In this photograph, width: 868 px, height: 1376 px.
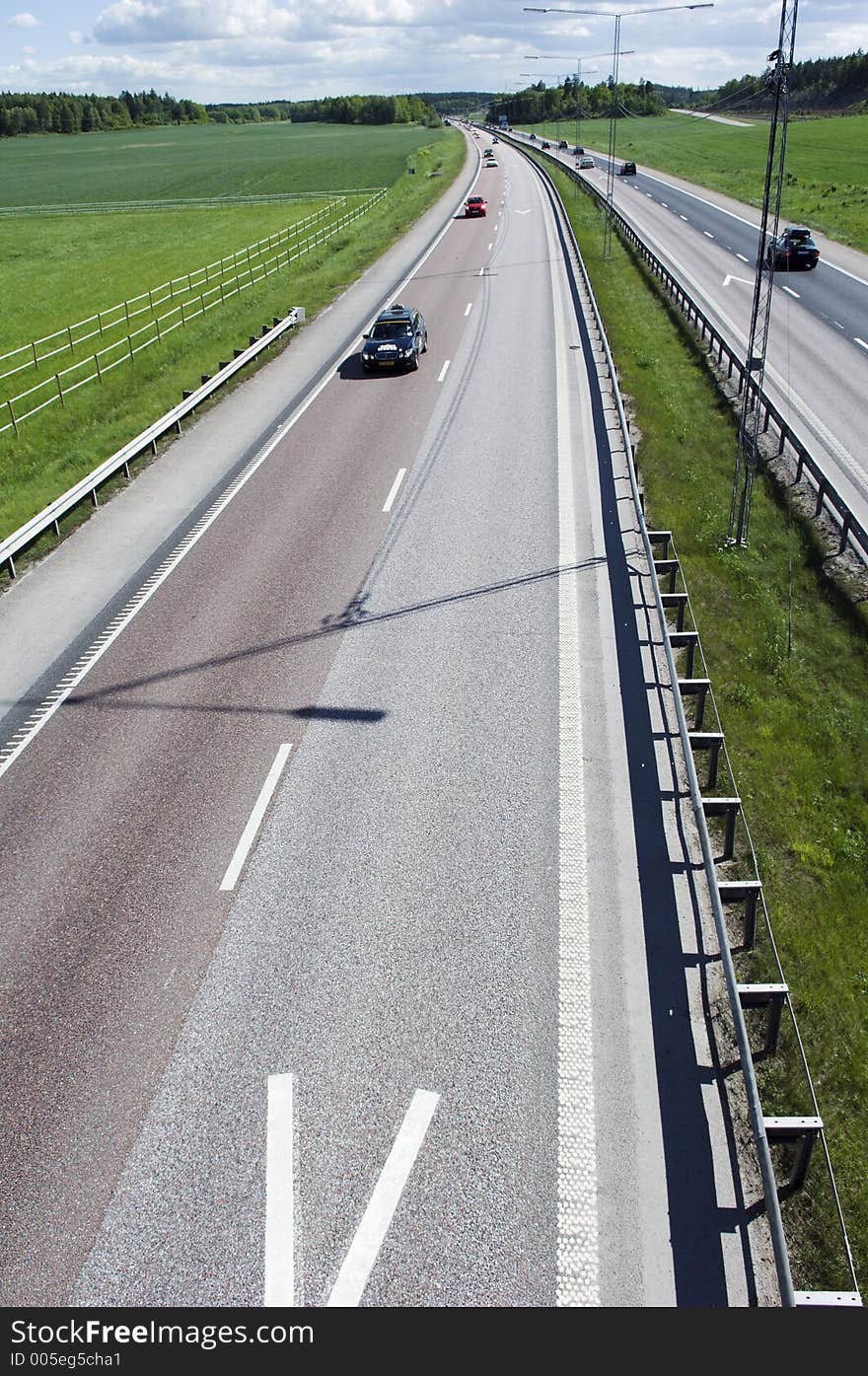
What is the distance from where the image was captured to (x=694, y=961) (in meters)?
8.34

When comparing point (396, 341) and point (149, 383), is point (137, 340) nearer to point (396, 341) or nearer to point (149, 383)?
point (149, 383)

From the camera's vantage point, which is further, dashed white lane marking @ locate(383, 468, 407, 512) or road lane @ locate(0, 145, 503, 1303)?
dashed white lane marking @ locate(383, 468, 407, 512)

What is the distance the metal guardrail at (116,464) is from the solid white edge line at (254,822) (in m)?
8.12

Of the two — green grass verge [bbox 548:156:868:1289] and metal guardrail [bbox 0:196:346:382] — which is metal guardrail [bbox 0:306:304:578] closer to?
metal guardrail [bbox 0:196:346:382]

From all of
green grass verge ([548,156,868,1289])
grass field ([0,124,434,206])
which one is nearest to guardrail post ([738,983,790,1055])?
green grass verge ([548,156,868,1289])

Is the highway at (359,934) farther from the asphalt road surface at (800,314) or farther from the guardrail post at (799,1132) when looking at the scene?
the asphalt road surface at (800,314)

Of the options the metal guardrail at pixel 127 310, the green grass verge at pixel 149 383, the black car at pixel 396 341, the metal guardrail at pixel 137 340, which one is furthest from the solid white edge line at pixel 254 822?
the metal guardrail at pixel 127 310

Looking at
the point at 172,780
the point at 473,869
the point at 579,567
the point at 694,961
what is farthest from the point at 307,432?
the point at 694,961

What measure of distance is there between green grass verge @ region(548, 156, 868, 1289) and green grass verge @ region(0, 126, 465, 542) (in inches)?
501

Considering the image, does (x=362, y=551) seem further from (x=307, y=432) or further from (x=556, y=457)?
(x=307, y=432)

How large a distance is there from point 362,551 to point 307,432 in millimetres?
7687

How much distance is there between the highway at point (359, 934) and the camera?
20.7ft

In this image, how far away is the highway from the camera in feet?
20.7

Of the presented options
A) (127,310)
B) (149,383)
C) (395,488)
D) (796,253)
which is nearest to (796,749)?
(395,488)
